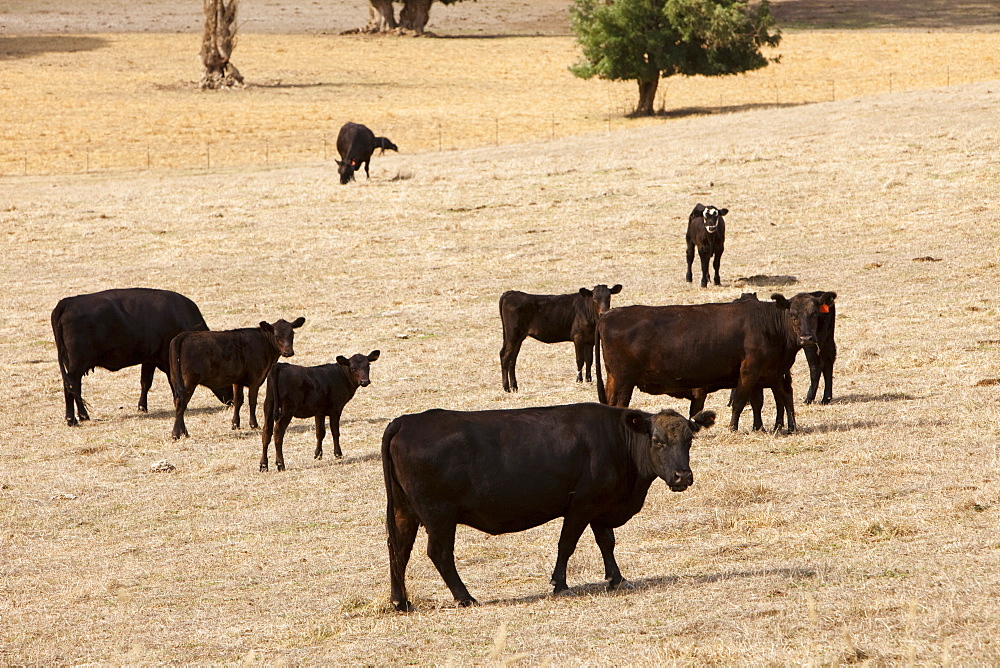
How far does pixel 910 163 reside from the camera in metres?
37.2

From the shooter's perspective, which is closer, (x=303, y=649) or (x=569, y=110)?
(x=303, y=649)

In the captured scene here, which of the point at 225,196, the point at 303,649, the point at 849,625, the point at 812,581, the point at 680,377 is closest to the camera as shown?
the point at 849,625

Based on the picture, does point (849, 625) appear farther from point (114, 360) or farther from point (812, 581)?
point (114, 360)

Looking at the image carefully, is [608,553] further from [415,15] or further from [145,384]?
[415,15]

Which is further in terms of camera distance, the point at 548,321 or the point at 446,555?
the point at 548,321

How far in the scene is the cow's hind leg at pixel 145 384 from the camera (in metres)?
20.3

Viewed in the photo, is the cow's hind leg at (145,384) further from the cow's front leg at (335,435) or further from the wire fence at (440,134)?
the wire fence at (440,134)

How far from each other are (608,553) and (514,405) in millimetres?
8110

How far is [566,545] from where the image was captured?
9945 millimetres

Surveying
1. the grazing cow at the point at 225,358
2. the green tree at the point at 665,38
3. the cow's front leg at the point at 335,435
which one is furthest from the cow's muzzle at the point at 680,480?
the green tree at the point at 665,38

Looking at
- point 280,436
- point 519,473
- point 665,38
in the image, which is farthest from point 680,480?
point 665,38

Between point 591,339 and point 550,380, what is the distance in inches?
35.4

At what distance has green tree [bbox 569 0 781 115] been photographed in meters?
59.2

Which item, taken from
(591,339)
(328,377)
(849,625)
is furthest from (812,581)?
(591,339)
